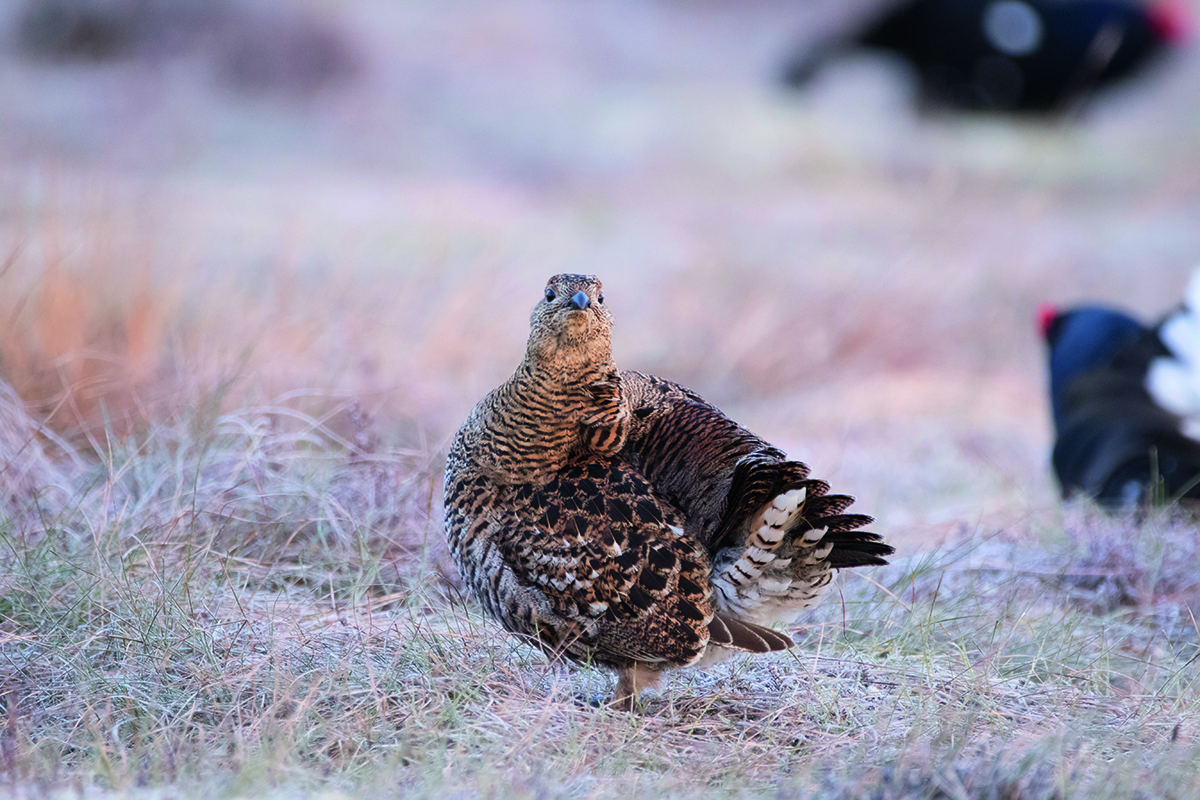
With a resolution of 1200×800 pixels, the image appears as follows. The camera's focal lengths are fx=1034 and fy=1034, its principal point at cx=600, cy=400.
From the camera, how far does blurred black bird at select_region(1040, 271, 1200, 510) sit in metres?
4.12

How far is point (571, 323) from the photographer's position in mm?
2283

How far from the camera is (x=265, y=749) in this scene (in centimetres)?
195

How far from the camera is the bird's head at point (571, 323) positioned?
228 cm

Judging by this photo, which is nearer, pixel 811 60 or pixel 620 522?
pixel 620 522

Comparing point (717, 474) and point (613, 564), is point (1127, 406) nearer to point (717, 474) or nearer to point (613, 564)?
point (717, 474)

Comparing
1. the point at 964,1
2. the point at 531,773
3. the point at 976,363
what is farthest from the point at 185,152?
the point at 964,1

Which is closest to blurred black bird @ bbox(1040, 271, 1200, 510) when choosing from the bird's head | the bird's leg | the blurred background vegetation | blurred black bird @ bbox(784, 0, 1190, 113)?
the blurred background vegetation

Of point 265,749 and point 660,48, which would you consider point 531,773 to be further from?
point 660,48

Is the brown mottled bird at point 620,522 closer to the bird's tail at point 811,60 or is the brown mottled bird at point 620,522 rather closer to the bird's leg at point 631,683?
the bird's leg at point 631,683

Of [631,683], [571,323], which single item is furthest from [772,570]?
[571,323]

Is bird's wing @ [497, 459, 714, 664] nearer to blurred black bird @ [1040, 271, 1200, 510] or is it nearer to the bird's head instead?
the bird's head

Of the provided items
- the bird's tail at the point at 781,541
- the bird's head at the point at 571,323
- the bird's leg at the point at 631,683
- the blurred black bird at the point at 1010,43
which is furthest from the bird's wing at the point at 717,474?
the blurred black bird at the point at 1010,43

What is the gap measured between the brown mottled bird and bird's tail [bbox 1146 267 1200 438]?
254 cm

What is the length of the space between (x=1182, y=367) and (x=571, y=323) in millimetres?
3126
